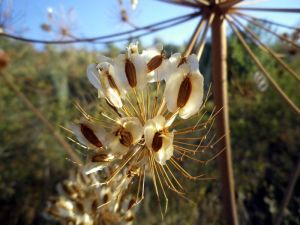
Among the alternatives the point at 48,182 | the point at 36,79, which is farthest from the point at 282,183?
the point at 36,79

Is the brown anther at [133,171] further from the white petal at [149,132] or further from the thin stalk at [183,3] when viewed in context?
the thin stalk at [183,3]

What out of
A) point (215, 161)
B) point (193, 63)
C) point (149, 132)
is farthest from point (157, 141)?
point (215, 161)

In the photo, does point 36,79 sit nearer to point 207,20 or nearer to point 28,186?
point 28,186

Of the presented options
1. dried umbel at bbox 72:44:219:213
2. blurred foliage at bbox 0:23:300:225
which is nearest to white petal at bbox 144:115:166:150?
dried umbel at bbox 72:44:219:213

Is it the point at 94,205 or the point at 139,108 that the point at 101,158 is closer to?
the point at 139,108

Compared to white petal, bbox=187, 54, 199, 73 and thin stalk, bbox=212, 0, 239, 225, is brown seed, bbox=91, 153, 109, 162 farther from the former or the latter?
thin stalk, bbox=212, 0, 239, 225
